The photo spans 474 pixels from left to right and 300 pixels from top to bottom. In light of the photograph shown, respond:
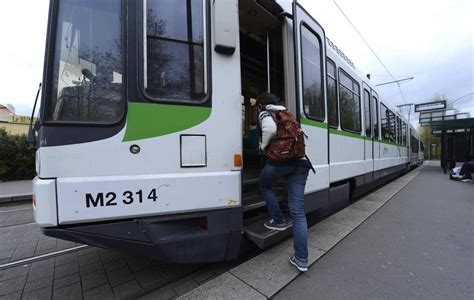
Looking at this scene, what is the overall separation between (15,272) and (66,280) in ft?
2.56

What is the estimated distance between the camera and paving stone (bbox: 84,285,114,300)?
2416mm

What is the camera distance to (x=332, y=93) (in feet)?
14.2

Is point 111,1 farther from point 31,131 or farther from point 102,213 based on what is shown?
point 102,213

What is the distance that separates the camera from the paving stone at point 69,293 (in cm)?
243

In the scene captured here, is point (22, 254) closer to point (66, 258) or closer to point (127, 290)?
point (66, 258)

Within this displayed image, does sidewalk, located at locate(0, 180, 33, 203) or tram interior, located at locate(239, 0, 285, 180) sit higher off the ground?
tram interior, located at locate(239, 0, 285, 180)

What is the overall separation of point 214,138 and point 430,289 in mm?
2623

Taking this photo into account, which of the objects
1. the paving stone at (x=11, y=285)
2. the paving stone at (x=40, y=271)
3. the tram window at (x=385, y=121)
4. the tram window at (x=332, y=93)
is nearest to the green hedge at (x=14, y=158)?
the paving stone at (x=40, y=271)

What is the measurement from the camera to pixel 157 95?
2.14 meters

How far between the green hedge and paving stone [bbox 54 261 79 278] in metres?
8.88

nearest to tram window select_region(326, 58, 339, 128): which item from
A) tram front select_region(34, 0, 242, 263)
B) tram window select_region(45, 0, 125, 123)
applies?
tram front select_region(34, 0, 242, 263)

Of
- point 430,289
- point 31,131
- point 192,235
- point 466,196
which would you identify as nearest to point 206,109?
point 192,235

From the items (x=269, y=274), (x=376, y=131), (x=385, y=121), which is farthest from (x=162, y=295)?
(x=385, y=121)

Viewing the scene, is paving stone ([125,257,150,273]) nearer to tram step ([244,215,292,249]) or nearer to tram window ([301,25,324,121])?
tram step ([244,215,292,249])
